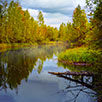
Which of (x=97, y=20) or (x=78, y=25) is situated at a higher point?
(x=78, y=25)

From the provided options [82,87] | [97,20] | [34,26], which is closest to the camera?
[97,20]

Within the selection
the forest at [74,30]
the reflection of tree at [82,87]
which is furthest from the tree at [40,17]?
the reflection of tree at [82,87]

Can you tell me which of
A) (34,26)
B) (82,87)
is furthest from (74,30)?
(34,26)

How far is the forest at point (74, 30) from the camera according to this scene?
20.9 ft

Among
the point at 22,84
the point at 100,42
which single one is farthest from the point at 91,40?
the point at 22,84

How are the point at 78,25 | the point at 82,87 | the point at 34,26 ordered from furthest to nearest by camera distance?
1. the point at 34,26
2. the point at 78,25
3. the point at 82,87

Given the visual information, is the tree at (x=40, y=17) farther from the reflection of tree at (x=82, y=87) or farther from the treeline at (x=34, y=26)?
the reflection of tree at (x=82, y=87)

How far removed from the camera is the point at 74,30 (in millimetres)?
33281

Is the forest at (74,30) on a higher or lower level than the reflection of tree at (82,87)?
higher

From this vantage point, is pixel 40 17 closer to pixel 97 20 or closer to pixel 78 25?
pixel 78 25

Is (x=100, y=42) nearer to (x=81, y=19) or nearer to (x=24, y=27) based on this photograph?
(x=81, y=19)

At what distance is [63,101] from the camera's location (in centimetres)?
770

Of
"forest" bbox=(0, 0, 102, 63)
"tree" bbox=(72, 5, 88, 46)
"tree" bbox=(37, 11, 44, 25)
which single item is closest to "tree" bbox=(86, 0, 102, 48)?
"forest" bbox=(0, 0, 102, 63)

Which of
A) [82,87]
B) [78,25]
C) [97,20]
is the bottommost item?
[82,87]
